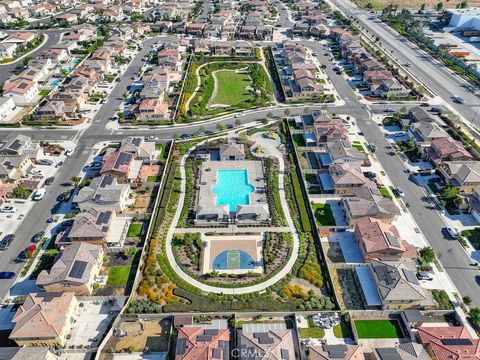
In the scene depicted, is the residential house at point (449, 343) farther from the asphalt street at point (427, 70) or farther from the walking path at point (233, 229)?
the asphalt street at point (427, 70)

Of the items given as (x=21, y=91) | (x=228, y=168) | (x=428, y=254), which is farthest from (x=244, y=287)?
(x=21, y=91)

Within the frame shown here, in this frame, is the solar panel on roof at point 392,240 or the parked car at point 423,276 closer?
the parked car at point 423,276

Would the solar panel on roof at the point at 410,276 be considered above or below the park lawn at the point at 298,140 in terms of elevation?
above

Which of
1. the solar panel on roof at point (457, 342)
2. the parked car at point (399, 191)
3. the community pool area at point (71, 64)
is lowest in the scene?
the parked car at point (399, 191)

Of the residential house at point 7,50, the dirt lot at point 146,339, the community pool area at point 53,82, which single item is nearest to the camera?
the dirt lot at point 146,339

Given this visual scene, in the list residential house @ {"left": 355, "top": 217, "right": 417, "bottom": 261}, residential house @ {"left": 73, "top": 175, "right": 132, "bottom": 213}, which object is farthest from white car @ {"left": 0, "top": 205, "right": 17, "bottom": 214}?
residential house @ {"left": 355, "top": 217, "right": 417, "bottom": 261}

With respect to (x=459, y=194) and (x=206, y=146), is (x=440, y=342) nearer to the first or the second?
(x=459, y=194)

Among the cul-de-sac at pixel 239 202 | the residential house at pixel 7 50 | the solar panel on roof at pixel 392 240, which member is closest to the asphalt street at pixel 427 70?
the cul-de-sac at pixel 239 202

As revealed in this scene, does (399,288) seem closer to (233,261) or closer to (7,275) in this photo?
(233,261)

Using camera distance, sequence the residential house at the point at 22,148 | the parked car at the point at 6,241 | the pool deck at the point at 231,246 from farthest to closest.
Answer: the residential house at the point at 22,148 < the parked car at the point at 6,241 < the pool deck at the point at 231,246
